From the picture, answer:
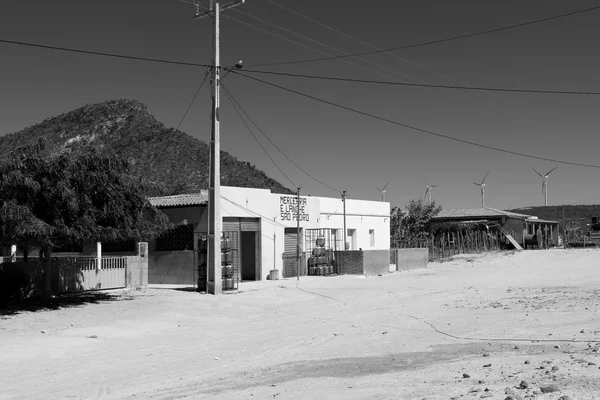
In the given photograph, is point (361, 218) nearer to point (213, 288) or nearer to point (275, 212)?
→ point (275, 212)

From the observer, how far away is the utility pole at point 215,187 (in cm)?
2427

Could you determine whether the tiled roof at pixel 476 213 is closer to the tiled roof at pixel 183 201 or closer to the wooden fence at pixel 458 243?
the wooden fence at pixel 458 243

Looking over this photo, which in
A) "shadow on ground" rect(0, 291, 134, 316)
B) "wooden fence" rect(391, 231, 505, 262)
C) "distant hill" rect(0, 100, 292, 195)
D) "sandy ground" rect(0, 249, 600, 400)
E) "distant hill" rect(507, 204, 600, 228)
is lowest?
"sandy ground" rect(0, 249, 600, 400)

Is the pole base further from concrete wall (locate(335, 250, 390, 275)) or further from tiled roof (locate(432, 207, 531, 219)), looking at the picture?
tiled roof (locate(432, 207, 531, 219))

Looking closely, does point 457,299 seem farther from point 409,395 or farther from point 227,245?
point 409,395

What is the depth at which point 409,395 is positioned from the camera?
27.4ft

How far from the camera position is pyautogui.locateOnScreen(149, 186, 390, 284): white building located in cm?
2962

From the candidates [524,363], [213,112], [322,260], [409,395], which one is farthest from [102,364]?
[322,260]

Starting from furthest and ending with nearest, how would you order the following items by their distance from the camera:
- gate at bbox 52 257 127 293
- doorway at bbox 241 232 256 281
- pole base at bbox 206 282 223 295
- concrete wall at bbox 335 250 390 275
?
concrete wall at bbox 335 250 390 275
doorway at bbox 241 232 256 281
pole base at bbox 206 282 223 295
gate at bbox 52 257 127 293

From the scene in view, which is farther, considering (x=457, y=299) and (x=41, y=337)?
(x=457, y=299)

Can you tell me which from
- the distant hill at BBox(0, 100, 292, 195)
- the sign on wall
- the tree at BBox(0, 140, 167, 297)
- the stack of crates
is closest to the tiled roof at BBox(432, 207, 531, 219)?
the distant hill at BBox(0, 100, 292, 195)

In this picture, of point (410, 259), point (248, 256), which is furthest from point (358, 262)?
point (410, 259)

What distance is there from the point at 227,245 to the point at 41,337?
37.1 feet

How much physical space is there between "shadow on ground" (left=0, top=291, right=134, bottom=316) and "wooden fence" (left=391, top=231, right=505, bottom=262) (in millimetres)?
32167
